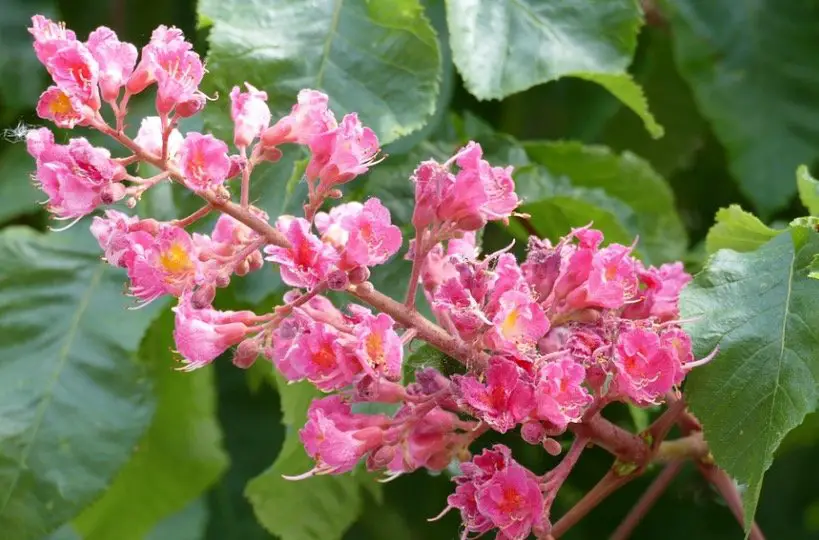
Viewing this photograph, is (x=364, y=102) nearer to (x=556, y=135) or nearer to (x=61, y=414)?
(x=61, y=414)

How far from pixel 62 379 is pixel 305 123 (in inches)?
16.8

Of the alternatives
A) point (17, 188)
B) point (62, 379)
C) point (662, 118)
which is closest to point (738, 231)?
point (662, 118)

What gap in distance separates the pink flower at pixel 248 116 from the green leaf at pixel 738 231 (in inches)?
13.5

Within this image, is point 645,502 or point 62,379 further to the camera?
point 62,379

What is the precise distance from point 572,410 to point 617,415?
1.59 feet

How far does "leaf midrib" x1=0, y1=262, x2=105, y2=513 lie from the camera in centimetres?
80

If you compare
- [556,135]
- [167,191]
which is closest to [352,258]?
[167,191]

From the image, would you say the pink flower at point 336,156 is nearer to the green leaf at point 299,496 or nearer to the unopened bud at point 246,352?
the unopened bud at point 246,352

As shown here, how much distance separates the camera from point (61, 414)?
84cm

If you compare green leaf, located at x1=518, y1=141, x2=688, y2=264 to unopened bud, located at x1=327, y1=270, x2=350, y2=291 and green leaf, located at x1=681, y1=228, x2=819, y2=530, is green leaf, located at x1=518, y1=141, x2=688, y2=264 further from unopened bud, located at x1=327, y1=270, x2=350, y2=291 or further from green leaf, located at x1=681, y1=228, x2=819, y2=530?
unopened bud, located at x1=327, y1=270, x2=350, y2=291

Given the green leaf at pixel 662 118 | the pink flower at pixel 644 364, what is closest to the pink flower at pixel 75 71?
the pink flower at pixel 644 364

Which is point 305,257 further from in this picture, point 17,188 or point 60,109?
point 17,188

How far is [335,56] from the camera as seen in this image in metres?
0.74

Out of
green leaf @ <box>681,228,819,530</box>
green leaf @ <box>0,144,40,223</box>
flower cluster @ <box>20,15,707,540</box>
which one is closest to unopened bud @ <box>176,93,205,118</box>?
flower cluster @ <box>20,15,707,540</box>
